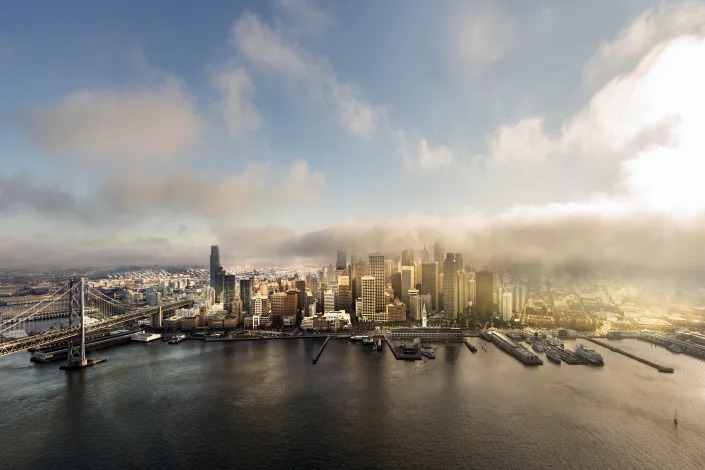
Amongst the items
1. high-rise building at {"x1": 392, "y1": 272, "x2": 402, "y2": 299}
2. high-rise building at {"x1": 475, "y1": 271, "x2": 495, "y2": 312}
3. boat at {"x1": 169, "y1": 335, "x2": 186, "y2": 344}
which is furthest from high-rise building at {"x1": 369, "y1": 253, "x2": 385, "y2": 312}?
boat at {"x1": 169, "y1": 335, "x2": 186, "y2": 344}

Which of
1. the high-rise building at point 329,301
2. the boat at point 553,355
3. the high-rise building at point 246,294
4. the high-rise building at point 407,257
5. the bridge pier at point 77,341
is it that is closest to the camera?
the bridge pier at point 77,341

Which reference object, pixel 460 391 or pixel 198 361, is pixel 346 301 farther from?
pixel 460 391

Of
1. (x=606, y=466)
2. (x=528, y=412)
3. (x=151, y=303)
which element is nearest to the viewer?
(x=606, y=466)

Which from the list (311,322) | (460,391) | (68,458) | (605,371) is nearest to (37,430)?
(68,458)

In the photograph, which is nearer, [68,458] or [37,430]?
[68,458]

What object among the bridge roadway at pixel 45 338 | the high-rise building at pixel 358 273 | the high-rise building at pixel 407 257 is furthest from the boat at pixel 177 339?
the high-rise building at pixel 407 257

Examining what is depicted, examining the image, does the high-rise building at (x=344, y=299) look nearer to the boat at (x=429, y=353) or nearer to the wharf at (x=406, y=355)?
the wharf at (x=406, y=355)

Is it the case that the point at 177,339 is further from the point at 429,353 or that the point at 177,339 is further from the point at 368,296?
the point at 429,353

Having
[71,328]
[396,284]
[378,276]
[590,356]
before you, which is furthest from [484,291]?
[71,328]
